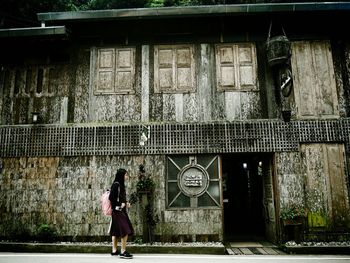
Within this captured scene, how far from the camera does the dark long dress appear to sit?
6.91 m

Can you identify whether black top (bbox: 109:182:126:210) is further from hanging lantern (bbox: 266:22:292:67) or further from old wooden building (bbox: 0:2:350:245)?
hanging lantern (bbox: 266:22:292:67)

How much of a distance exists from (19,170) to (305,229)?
29.1 ft

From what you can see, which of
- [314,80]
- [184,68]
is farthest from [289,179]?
[184,68]

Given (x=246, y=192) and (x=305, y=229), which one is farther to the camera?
(x=246, y=192)

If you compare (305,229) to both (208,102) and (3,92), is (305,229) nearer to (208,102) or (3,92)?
(208,102)

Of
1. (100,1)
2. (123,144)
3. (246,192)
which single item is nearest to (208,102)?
(123,144)

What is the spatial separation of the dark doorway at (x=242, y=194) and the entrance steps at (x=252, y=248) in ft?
9.26

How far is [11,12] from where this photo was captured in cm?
1399

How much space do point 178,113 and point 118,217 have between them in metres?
3.97

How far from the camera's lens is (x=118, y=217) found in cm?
A: 700

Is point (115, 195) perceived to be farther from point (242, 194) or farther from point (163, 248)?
point (242, 194)

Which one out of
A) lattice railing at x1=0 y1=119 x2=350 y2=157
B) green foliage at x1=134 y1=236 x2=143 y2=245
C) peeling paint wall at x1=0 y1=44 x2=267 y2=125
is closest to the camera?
green foliage at x1=134 y1=236 x2=143 y2=245

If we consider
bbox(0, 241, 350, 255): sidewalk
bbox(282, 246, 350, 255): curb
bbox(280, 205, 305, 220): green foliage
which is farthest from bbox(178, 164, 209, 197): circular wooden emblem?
bbox(282, 246, 350, 255): curb

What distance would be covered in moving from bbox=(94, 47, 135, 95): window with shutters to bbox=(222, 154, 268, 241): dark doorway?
622 centimetres
